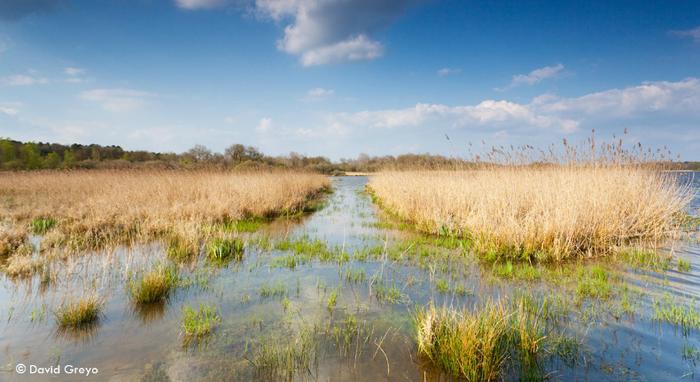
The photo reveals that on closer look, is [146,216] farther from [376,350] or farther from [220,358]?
[376,350]

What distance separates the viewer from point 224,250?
726cm

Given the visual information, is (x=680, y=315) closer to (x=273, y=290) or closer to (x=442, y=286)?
(x=442, y=286)

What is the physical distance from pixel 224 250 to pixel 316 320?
4004 millimetres

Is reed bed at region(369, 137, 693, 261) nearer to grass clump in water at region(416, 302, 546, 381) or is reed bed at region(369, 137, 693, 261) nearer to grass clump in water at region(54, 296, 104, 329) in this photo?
grass clump in water at region(416, 302, 546, 381)

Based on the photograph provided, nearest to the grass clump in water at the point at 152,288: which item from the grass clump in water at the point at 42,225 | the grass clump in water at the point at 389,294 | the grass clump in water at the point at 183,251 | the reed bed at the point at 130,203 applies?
the grass clump in water at the point at 183,251

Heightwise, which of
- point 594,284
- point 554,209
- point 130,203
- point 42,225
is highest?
point 554,209

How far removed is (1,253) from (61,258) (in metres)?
2.06

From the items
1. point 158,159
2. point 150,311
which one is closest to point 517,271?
point 150,311

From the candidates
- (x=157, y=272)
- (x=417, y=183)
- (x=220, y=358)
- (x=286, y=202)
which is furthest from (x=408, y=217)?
(x=220, y=358)

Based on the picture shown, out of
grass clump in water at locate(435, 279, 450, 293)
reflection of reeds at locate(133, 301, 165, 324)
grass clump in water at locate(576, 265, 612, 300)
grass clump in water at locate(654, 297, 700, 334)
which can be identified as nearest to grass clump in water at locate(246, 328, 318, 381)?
reflection of reeds at locate(133, 301, 165, 324)

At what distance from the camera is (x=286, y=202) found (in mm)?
14961

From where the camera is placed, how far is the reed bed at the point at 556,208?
710cm

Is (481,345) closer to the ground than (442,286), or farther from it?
farther from it

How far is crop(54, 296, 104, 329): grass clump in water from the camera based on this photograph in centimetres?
393
